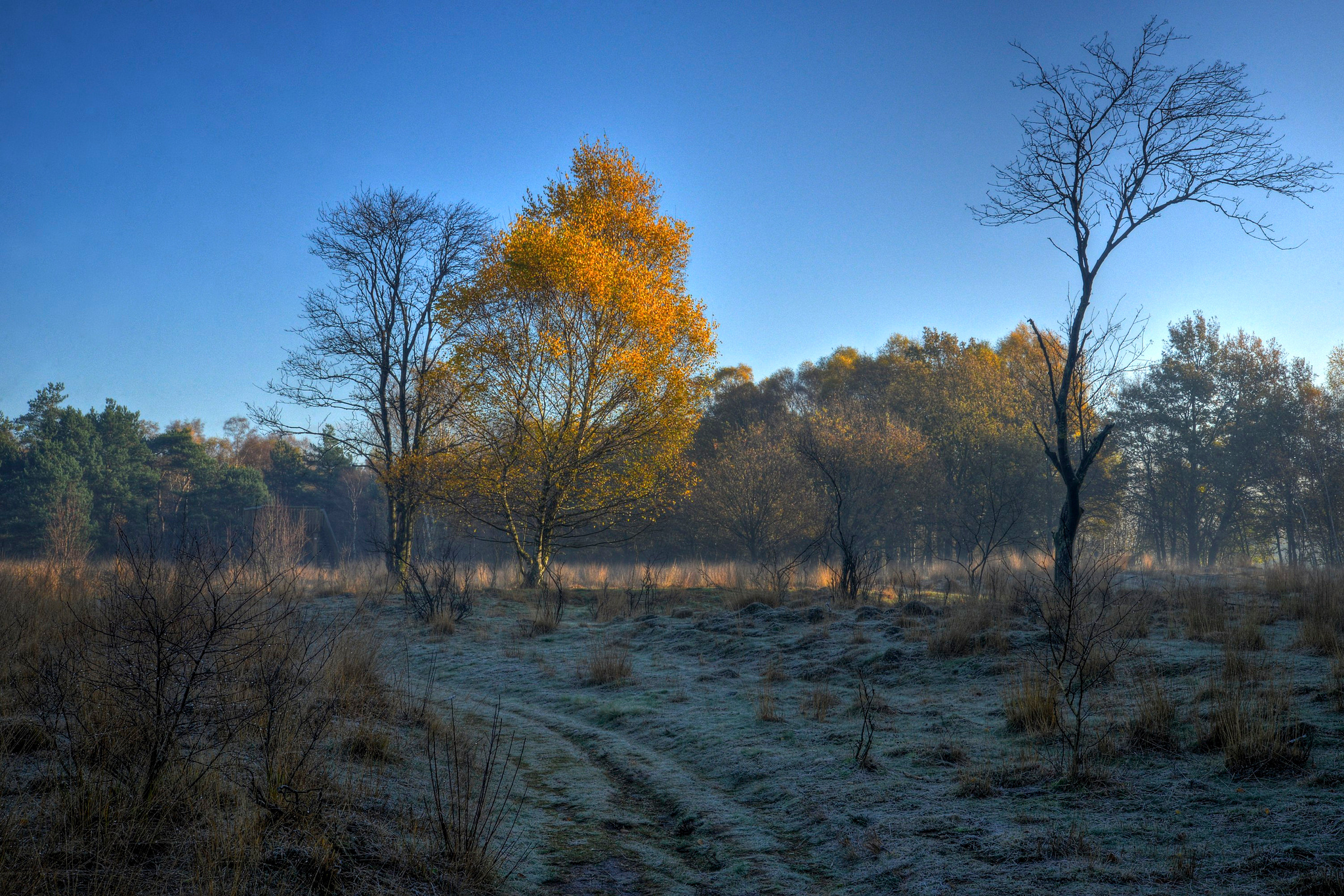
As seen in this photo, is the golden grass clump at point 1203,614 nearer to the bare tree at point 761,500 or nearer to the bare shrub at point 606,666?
the bare shrub at point 606,666

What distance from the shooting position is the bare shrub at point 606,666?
8.03m

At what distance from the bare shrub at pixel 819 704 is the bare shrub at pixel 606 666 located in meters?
2.43

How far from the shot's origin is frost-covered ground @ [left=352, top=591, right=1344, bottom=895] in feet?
10.1

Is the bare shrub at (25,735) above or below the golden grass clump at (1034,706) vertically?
above

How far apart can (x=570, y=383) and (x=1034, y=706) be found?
1222 centimetres

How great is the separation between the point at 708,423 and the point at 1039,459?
684 inches

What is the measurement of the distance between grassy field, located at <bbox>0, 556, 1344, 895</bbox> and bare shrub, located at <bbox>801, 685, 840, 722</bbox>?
0.16 feet

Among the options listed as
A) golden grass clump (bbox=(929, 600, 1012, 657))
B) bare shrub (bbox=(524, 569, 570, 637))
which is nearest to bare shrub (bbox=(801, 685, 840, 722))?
golden grass clump (bbox=(929, 600, 1012, 657))

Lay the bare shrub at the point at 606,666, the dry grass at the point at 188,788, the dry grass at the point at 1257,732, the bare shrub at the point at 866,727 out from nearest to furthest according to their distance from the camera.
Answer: the dry grass at the point at 188,788
the dry grass at the point at 1257,732
the bare shrub at the point at 866,727
the bare shrub at the point at 606,666

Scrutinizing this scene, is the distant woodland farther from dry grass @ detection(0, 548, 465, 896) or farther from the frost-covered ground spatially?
dry grass @ detection(0, 548, 465, 896)

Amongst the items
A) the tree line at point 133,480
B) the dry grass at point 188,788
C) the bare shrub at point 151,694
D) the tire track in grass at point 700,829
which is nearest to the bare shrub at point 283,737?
the dry grass at point 188,788

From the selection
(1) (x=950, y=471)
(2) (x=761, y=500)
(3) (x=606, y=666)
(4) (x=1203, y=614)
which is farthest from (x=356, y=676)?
(1) (x=950, y=471)

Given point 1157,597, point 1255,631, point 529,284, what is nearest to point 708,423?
point 529,284

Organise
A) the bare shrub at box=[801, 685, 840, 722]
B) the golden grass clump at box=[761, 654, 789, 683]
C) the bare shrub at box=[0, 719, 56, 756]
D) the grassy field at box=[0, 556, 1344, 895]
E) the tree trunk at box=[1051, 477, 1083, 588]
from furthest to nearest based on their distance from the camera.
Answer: the tree trunk at box=[1051, 477, 1083, 588], the golden grass clump at box=[761, 654, 789, 683], the bare shrub at box=[801, 685, 840, 722], the bare shrub at box=[0, 719, 56, 756], the grassy field at box=[0, 556, 1344, 895]
